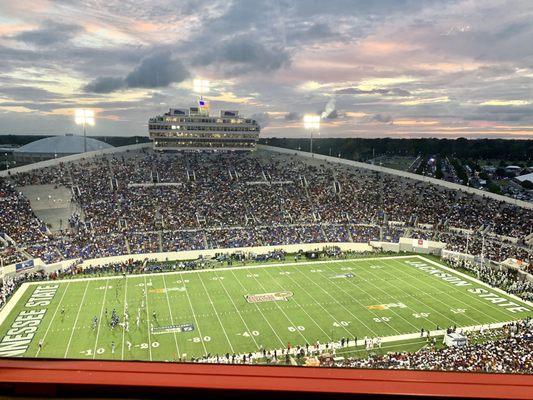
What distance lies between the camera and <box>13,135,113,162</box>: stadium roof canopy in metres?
47.0

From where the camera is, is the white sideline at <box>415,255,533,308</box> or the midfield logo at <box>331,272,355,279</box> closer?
the white sideline at <box>415,255,533,308</box>

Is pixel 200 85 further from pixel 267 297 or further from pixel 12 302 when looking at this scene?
pixel 12 302

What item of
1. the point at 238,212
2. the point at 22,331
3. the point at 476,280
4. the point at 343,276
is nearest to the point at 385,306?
the point at 343,276

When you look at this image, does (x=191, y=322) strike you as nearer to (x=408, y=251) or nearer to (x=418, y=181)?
(x=408, y=251)

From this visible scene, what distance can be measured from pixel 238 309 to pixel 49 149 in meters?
39.9

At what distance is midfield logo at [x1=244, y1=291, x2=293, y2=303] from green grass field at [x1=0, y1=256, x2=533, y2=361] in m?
0.05

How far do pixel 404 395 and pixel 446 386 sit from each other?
0.16 metres

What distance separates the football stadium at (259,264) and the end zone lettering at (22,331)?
8 cm

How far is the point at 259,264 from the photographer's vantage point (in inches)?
1022

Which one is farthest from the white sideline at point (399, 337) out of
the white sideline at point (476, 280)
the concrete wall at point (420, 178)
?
the concrete wall at point (420, 178)

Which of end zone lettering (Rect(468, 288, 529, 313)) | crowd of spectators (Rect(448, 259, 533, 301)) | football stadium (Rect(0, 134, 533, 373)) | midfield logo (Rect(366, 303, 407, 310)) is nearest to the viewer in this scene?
football stadium (Rect(0, 134, 533, 373))

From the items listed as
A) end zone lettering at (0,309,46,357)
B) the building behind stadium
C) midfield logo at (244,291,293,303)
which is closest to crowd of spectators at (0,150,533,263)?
the building behind stadium

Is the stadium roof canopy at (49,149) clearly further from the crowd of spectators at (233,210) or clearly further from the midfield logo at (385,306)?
the midfield logo at (385,306)

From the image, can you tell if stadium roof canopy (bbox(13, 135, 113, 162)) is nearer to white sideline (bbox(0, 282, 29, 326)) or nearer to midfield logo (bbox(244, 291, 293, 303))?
white sideline (bbox(0, 282, 29, 326))
